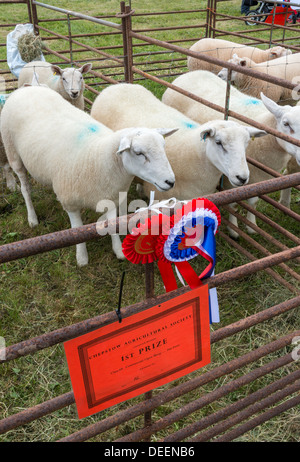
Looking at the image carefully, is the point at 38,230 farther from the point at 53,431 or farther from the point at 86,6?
the point at 86,6

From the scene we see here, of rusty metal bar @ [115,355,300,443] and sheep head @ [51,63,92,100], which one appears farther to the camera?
sheep head @ [51,63,92,100]

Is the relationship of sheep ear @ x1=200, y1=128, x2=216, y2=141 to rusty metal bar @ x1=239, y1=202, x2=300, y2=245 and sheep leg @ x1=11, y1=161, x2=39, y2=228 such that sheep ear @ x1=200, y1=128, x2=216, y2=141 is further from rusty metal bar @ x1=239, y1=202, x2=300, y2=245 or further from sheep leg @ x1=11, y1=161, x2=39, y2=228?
sheep leg @ x1=11, y1=161, x2=39, y2=228

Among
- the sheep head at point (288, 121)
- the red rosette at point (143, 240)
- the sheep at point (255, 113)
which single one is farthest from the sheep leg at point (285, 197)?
the red rosette at point (143, 240)

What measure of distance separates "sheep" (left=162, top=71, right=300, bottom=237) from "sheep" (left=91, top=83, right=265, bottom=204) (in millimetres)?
294

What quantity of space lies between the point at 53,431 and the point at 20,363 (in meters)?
0.54

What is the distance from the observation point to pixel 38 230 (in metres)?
3.81

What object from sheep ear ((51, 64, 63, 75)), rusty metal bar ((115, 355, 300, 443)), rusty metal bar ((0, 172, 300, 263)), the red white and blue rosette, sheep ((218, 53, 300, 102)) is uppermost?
rusty metal bar ((0, 172, 300, 263))

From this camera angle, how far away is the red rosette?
107cm

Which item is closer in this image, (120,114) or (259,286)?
(259,286)

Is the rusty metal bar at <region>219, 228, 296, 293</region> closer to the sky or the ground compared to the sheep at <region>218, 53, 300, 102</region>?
closer to the ground

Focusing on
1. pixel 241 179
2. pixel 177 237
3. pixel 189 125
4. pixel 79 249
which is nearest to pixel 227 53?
pixel 189 125

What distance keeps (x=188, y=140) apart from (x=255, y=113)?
2.61ft

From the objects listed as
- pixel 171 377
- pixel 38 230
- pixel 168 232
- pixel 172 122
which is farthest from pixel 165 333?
pixel 38 230

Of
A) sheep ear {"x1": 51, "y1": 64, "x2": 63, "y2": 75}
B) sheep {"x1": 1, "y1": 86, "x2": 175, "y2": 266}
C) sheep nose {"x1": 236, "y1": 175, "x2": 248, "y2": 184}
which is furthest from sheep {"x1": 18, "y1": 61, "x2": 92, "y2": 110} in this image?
sheep nose {"x1": 236, "y1": 175, "x2": 248, "y2": 184}
